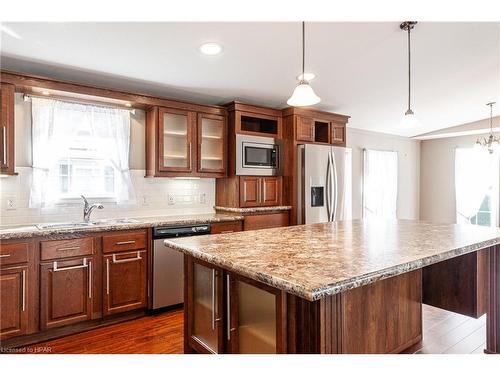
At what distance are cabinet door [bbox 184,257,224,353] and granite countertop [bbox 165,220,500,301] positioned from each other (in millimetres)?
183

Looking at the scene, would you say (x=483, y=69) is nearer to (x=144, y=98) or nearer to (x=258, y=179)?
(x=258, y=179)

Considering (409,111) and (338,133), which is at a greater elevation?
(338,133)

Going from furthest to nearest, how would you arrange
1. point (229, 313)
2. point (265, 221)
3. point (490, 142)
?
point (490, 142)
point (265, 221)
point (229, 313)

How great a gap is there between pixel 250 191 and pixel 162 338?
6.26 ft

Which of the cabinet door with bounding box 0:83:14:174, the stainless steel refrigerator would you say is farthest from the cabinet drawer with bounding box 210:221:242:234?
the cabinet door with bounding box 0:83:14:174

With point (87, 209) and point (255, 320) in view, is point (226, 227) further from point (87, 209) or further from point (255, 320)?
point (255, 320)

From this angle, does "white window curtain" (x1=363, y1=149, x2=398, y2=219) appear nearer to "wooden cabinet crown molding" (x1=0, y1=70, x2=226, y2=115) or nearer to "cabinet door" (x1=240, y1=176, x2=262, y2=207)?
"cabinet door" (x1=240, y1=176, x2=262, y2=207)

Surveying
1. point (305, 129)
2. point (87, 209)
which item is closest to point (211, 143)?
point (305, 129)

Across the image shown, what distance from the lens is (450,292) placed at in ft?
8.11

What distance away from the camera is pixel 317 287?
3.70 feet

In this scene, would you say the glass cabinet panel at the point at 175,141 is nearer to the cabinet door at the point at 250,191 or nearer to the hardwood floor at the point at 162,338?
the cabinet door at the point at 250,191

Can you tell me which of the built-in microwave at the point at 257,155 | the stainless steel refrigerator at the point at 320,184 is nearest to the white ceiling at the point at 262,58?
the built-in microwave at the point at 257,155

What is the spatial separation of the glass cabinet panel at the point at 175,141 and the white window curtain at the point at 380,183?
341 cm

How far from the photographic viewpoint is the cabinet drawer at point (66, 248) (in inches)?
101
